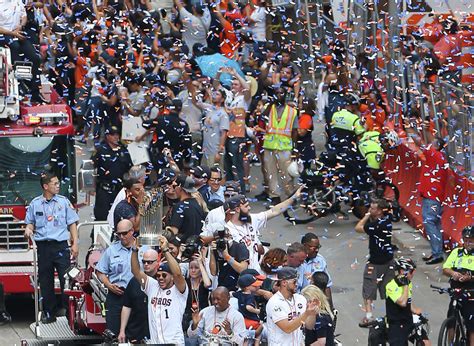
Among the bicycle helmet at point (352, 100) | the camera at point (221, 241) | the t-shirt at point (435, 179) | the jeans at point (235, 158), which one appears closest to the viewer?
the camera at point (221, 241)

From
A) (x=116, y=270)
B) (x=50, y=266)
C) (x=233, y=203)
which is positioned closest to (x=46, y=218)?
(x=50, y=266)

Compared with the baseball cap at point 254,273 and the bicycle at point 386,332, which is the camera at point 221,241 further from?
the bicycle at point 386,332

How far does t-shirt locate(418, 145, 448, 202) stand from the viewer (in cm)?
2205

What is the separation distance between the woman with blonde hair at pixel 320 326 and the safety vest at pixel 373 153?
7869 mm

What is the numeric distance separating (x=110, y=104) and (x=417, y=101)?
549 centimetres

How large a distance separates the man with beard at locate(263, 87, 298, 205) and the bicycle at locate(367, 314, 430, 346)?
7.65 metres

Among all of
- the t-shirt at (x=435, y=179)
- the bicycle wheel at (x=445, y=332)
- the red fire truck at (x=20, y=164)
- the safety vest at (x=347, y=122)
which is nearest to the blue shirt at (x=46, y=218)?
the red fire truck at (x=20, y=164)

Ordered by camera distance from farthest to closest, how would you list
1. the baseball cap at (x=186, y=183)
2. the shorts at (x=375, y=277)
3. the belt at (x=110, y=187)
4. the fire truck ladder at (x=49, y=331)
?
the belt at (x=110, y=187)
the shorts at (x=375, y=277)
the baseball cap at (x=186, y=183)
the fire truck ladder at (x=49, y=331)

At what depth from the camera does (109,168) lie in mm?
22359

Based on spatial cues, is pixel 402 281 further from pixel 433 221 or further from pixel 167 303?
pixel 433 221

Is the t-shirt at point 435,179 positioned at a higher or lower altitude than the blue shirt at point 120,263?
lower

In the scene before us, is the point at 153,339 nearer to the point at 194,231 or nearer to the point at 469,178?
the point at 194,231

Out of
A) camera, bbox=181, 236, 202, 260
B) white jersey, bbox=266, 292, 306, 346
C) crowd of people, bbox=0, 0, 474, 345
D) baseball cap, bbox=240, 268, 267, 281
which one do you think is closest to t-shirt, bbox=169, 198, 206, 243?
crowd of people, bbox=0, 0, 474, 345

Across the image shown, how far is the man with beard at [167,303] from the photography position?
1642 centimetres
